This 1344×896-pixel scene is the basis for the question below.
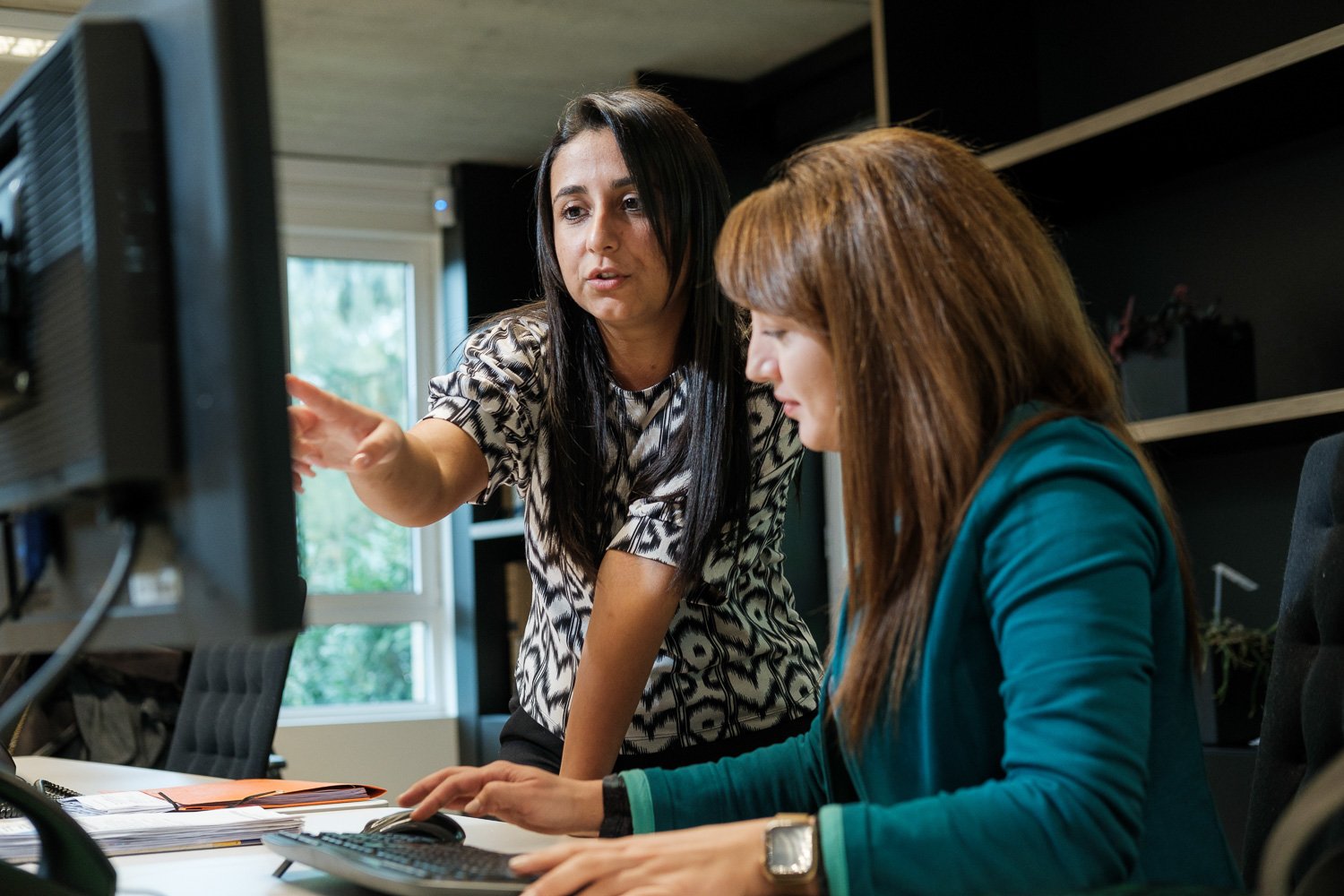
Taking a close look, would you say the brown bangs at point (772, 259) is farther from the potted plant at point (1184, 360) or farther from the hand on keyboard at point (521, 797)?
the potted plant at point (1184, 360)

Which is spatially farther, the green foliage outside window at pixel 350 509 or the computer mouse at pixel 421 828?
the green foliage outside window at pixel 350 509

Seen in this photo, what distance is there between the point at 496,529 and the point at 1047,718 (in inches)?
164

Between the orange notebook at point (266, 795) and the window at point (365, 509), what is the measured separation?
3685 mm

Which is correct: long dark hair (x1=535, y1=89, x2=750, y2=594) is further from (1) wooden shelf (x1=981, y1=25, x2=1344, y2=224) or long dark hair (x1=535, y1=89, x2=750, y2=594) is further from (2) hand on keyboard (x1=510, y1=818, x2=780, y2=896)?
(1) wooden shelf (x1=981, y1=25, x2=1344, y2=224)

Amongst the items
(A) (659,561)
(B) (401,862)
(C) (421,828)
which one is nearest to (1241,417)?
(A) (659,561)

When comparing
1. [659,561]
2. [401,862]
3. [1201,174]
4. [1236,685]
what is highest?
[1201,174]

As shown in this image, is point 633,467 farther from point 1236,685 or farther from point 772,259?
point 1236,685

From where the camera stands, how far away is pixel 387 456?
1.14 metres

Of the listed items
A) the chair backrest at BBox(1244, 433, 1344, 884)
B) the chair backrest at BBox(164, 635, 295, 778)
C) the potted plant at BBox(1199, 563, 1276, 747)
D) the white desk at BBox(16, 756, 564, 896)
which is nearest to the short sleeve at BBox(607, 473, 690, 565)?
the white desk at BBox(16, 756, 564, 896)

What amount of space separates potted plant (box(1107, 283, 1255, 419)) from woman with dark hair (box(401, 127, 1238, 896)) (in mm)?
1733

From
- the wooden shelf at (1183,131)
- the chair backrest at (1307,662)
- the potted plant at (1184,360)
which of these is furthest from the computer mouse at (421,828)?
the potted plant at (1184,360)

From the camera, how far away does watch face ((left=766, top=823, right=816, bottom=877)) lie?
76cm

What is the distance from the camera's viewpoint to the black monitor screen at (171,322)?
26.1 inches

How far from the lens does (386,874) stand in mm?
860
